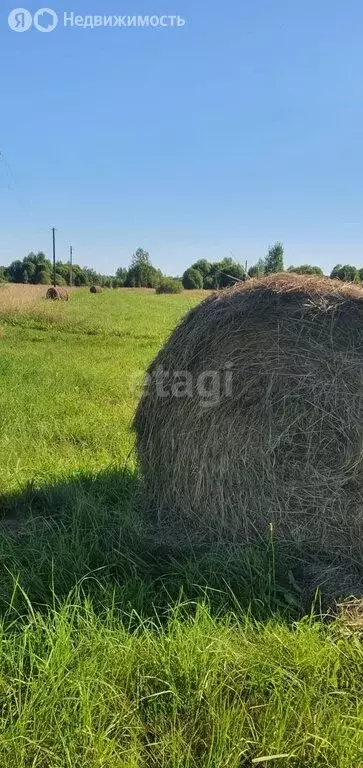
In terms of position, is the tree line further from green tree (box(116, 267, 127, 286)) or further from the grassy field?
the grassy field

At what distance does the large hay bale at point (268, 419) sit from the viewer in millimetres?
3182

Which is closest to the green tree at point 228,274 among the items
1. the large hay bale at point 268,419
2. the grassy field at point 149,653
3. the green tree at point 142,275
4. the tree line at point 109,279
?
the large hay bale at point 268,419

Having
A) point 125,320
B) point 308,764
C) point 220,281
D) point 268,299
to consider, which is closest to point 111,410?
point 220,281

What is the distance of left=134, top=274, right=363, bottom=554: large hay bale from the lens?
318 cm

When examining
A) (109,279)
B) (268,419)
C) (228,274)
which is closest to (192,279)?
(109,279)

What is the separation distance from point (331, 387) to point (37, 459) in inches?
103

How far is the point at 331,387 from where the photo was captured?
125 inches

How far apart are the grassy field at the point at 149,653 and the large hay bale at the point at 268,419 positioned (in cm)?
29

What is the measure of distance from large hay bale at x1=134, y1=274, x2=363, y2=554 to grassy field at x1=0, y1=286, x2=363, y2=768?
0.97ft

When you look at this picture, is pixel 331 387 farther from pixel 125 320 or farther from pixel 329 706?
pixel 125 320

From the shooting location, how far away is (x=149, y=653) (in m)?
2.21

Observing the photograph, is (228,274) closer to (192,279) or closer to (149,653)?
(149,653)

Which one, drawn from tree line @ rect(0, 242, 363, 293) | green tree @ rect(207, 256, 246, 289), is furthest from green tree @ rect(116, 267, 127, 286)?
green tree @ rect(207, 256, 246, 289)

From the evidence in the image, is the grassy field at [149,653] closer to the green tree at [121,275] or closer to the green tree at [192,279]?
the green tree at [192,279]
